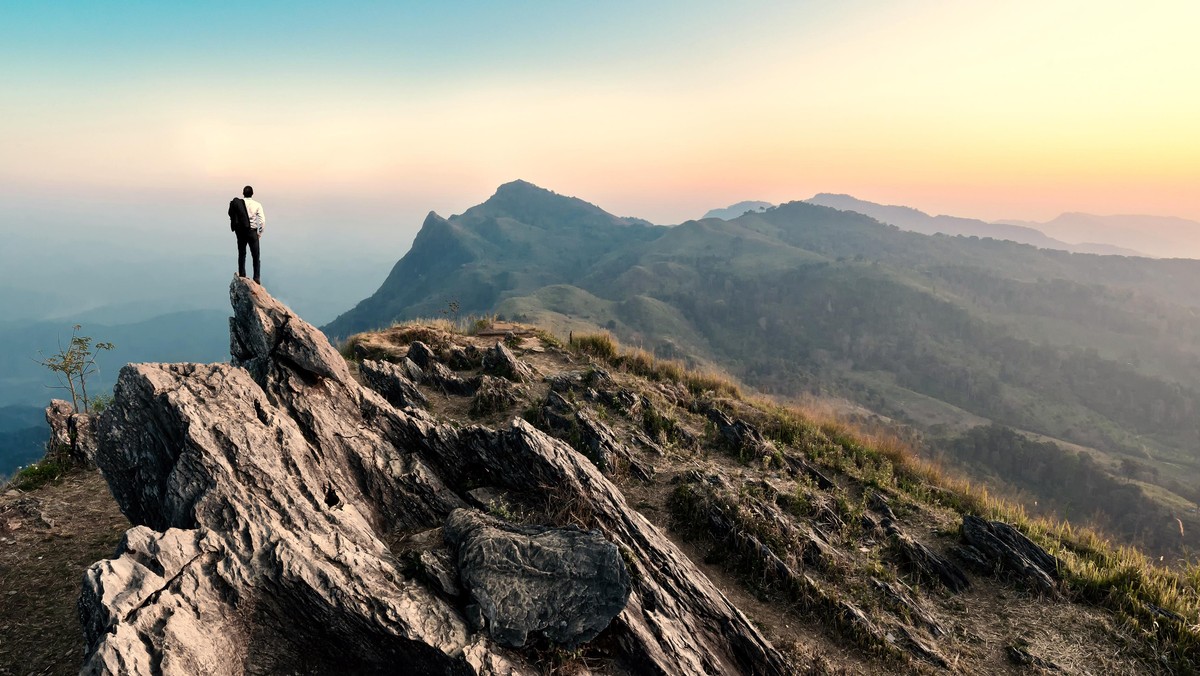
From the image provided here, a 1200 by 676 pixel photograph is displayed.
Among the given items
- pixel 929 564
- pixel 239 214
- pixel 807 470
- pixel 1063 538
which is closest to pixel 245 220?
pixel 239 214

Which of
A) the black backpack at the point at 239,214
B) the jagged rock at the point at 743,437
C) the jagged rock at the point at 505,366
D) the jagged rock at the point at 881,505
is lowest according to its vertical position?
the jagged rock at the point at 881,505

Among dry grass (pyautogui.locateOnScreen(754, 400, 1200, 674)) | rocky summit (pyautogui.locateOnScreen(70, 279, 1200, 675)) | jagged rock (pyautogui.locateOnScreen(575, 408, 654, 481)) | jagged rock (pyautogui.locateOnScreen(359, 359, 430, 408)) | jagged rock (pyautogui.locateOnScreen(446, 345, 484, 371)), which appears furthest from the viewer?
jagged rock (pyautogui.locateOnScreen(446, 345, 484, 371))

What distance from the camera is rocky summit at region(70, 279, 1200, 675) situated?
756 centimetres

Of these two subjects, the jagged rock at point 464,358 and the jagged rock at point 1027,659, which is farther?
the jagged rock at point 464,358

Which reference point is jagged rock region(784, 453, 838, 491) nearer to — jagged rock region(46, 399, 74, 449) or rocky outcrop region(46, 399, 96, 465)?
rocky outcrop region(46, 399, 96, 465)

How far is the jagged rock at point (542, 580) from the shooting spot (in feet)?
26.2

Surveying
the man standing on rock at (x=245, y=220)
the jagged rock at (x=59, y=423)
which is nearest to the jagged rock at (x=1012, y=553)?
the man standing on rock at (x=245, y=220)

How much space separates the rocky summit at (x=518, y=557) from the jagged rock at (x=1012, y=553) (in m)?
0.06

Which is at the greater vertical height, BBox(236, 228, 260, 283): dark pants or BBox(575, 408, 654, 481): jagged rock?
BBox(236, 228, 260, 283): dark pants

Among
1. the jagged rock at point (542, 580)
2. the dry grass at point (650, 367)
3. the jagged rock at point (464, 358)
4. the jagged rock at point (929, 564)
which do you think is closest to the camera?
the jagged rock at point (542, 580)

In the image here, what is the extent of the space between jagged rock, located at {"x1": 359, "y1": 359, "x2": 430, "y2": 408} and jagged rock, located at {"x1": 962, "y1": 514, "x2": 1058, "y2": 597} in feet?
62.9

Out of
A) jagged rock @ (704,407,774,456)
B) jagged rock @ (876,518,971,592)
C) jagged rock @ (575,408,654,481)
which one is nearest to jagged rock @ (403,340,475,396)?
jagged rock @ (575,408,654,481)

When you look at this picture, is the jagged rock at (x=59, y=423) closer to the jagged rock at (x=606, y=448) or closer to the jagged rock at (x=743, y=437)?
the jagged rock at (x=606, y=448)

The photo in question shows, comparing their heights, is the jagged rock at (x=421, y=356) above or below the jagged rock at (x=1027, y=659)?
above
